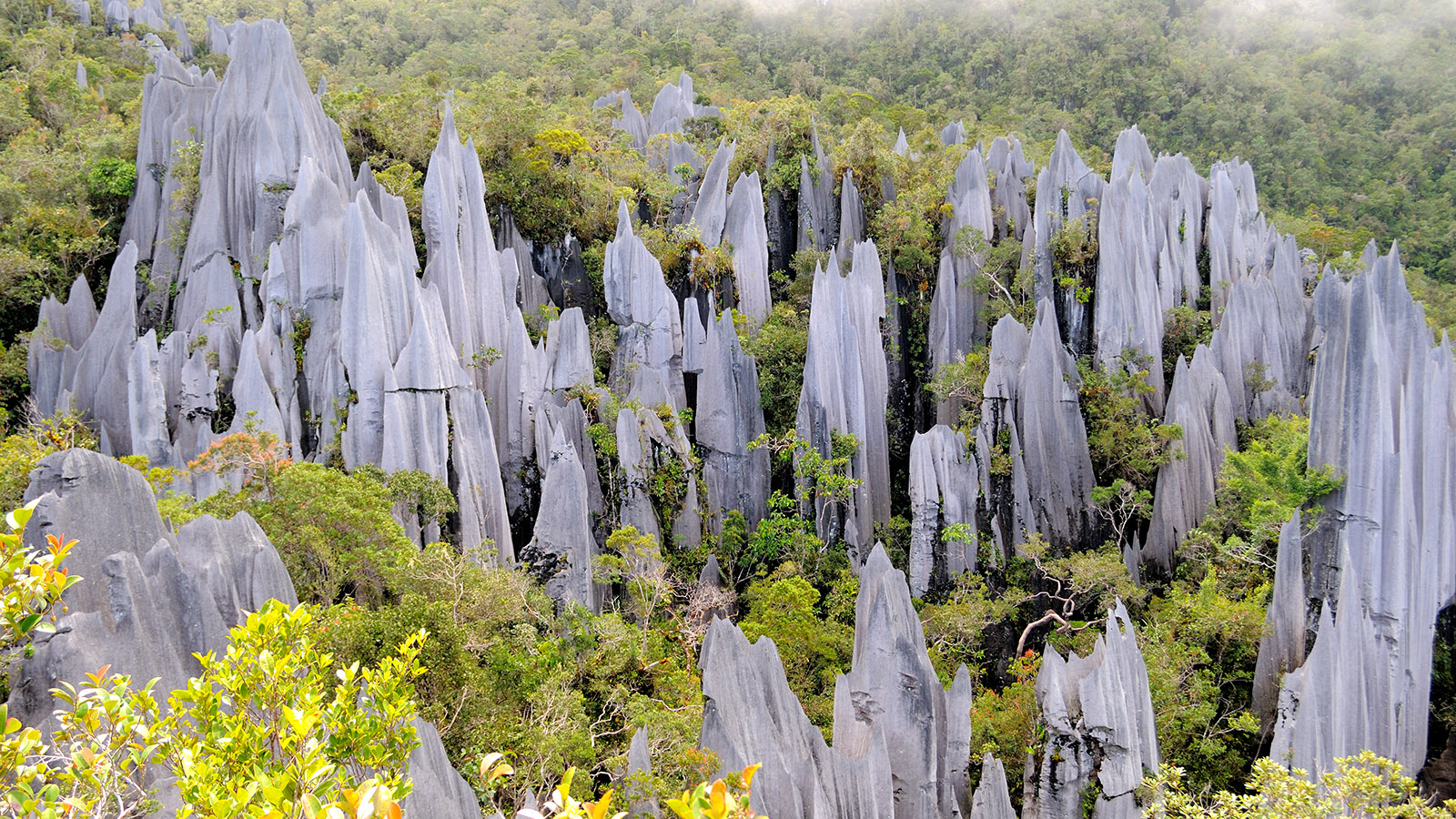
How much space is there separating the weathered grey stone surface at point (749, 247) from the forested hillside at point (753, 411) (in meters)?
0.14

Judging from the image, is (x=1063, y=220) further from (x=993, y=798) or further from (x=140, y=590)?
(x=140, y=590)

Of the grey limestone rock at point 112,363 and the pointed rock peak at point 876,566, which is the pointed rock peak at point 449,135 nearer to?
the grey limestone rock at point 112,363

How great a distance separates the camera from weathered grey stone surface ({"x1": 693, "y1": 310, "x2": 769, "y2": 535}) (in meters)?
21.4

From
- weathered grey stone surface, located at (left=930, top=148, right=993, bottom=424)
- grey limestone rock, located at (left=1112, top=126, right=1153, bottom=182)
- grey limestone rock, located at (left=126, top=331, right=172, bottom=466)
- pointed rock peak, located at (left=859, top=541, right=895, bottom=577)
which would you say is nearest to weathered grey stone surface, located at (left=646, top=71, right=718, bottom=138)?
weathered grey stone surface, located at (left=930, top=148, right=993, bottom=424)

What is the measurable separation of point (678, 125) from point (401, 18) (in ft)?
85.2

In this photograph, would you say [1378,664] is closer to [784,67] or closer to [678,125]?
[678,125]

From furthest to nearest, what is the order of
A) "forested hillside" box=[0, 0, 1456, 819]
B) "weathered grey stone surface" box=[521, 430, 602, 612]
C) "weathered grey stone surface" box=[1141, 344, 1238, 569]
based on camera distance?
"weathered grey stone surface" box=[1141, 344, 1238, 569], "weathered grey stone surface" box=[521, 430, 602, 612], "forested hillside" box=[0, 0, 1456, 819]

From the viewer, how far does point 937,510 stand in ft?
63.6

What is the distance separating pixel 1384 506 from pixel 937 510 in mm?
8468

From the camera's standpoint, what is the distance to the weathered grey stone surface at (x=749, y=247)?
25.2m

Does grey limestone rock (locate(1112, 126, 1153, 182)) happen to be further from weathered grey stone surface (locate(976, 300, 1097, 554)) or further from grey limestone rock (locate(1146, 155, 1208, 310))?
weathered grey stone surface (locate(976, 300, 1097, 554))

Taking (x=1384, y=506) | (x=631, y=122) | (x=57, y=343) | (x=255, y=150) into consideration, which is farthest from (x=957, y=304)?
(x=57, y=343)

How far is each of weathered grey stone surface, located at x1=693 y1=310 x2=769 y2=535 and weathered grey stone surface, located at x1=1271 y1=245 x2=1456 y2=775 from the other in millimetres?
12017

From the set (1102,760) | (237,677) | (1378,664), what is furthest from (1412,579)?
(237,677)
